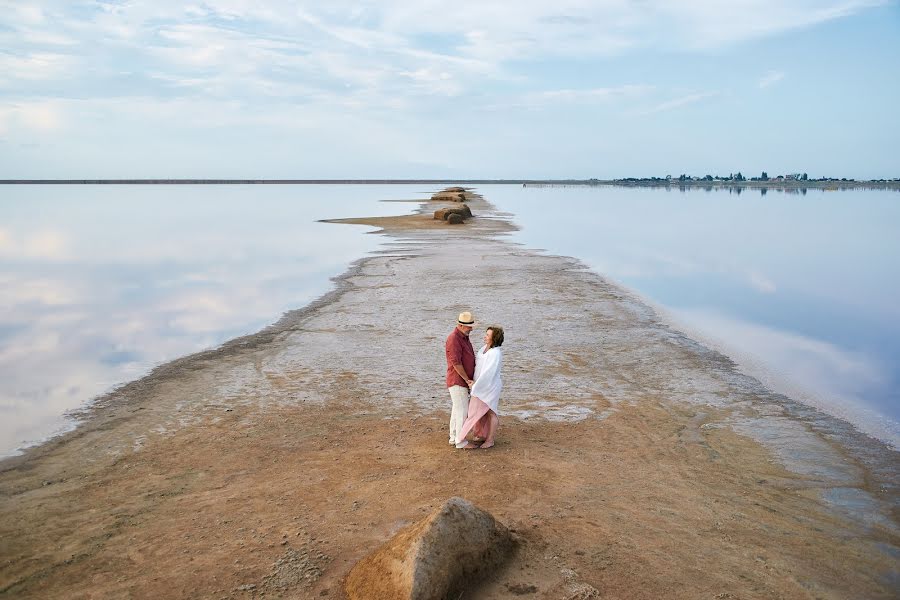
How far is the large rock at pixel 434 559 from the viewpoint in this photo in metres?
4.99

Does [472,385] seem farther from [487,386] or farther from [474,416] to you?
[474,416]

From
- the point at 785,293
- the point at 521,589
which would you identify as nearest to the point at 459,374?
the point at 521,589

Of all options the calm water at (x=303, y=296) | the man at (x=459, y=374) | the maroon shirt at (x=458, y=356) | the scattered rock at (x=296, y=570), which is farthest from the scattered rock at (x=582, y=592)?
the calm water at (x=303, y=296)

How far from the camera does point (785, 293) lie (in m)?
23.6

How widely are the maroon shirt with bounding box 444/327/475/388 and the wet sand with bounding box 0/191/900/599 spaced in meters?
0.86

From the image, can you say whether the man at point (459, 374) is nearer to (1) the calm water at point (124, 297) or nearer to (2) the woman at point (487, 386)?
(2) the woman at point (487, 386)

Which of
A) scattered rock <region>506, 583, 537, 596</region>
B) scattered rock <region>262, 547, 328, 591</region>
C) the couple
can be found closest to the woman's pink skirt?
the couple

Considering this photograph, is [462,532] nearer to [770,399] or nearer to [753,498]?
[753,498]

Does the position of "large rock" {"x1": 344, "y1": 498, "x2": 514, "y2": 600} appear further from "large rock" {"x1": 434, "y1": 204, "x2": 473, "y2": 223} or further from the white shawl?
"large rock" {"x1": 434, "y1": 204, "x2": 473, "y2": 223}

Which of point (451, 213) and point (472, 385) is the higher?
point (472, 385)

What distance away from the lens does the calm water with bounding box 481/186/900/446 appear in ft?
41.4

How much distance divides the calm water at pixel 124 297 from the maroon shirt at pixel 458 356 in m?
5.41

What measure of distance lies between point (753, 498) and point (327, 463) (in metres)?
4.57

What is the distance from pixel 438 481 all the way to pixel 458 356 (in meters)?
1.56
